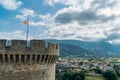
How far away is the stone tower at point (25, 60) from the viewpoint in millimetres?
17469

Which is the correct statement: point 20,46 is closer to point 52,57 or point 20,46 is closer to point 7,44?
point 7,44

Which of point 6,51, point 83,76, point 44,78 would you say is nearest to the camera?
point 6,51

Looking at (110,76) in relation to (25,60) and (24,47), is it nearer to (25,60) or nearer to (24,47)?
(25,60)

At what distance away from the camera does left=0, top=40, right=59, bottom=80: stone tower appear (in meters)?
17.5

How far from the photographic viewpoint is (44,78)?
745 inches

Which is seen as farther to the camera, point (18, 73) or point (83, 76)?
point (83, 76)

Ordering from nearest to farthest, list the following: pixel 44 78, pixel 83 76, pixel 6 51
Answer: pixel 6 51 → pixel 44 78 → pixel 83 76

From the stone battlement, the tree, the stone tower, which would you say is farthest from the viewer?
the tree

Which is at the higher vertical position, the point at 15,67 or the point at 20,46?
the point at 20,46

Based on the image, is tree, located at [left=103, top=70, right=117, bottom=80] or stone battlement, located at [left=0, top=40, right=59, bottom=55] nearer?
stone battlement, located at [left=0, top=40, right=59, bottom=55]

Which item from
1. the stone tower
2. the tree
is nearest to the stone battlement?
the stone tower

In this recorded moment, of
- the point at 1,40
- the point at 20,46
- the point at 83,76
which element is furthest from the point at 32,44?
the point at 83,76

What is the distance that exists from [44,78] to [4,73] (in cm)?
280

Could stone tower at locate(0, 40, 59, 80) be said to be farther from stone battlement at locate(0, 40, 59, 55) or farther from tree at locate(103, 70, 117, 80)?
tree at locate(103, 70, 117, 80)
